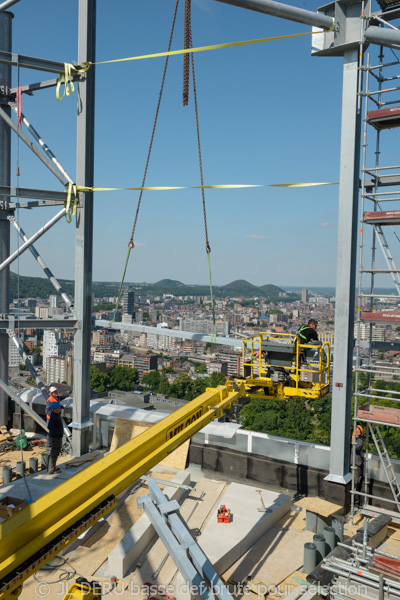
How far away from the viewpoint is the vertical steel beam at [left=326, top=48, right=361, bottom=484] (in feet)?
29.0

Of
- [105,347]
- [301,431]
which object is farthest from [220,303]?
[301,431]

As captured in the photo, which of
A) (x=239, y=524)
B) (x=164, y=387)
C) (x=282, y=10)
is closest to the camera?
(x=282, y=10)

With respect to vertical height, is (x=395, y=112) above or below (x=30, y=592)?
above

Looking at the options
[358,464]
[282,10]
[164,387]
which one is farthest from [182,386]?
[282,10]

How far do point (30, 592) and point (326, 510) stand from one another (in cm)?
480

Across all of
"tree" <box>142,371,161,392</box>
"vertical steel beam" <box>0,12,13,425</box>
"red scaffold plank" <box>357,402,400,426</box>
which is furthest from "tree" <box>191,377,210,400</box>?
"red scaffold plank" <box>357,402,400,426</box>

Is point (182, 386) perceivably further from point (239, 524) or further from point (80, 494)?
point (80, 494)

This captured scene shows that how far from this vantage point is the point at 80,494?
14.1 ft

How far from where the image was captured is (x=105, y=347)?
14525 centimetres

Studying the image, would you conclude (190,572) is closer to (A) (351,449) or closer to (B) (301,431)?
(A) (351,449)

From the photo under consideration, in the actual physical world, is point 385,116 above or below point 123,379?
above

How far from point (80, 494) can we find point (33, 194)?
305 inches

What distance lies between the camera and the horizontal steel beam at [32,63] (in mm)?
10359

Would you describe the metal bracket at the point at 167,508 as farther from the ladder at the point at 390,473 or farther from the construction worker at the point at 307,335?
the construction worker at the point at 307,335
